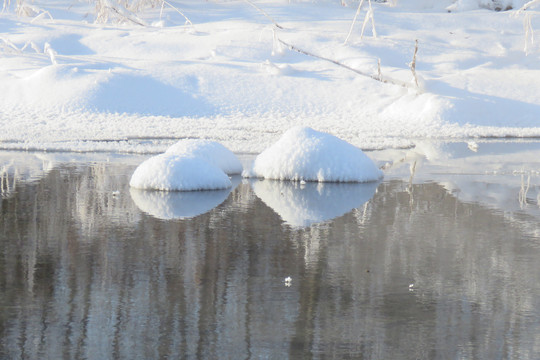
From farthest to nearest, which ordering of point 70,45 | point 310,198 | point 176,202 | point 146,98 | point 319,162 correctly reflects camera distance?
point 70,45, point 146,98, point 319,162, point 310,198, point 176,202

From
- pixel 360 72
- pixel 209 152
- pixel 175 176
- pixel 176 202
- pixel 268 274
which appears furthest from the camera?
pixel 360 72

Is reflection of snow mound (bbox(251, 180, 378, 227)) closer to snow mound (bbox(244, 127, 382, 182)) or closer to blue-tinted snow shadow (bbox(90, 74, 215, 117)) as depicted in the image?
snow mound (bbox(244, 127, 382, 182))

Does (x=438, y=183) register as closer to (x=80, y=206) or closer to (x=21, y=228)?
(x=80, y=206)

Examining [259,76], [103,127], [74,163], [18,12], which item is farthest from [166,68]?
[74,163]

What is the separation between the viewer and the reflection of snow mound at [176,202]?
887cm

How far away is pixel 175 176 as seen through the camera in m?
10.4

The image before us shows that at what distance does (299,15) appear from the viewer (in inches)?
1075

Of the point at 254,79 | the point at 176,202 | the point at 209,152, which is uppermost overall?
the point at 254,79

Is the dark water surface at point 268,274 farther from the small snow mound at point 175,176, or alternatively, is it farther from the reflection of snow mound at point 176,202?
the small snow mound at point 175,176

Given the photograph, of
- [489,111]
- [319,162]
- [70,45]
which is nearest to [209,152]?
[319,162]

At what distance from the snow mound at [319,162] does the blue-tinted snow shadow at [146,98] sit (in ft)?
29.5

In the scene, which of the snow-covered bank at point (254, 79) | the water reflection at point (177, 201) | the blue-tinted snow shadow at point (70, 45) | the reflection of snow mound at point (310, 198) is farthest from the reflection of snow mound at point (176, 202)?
the blue-tinted snow shadow at point (70, 45)

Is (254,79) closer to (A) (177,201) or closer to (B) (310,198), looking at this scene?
(B) (310,198)

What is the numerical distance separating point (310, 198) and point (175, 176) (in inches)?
67.3
